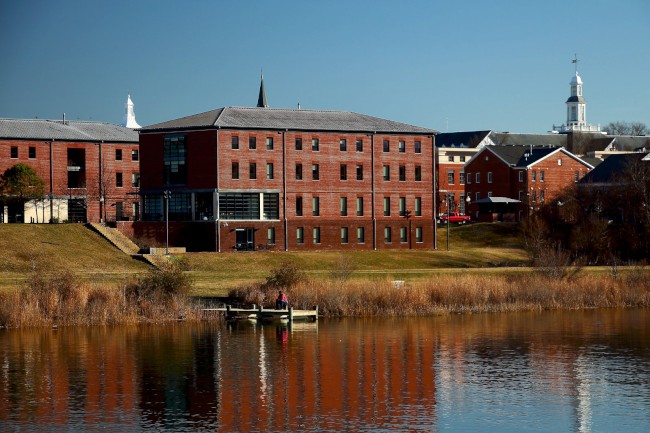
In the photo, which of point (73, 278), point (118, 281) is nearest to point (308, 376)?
point (73, 278)

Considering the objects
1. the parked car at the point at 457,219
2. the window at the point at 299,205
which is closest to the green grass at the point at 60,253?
the window at the point at 299,205

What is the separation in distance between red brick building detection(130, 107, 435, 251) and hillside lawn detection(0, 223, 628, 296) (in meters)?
6.25

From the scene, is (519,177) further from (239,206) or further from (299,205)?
(239,206)

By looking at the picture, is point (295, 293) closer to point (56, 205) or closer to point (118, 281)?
point (118, 281)

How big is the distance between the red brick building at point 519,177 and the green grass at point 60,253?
59971 mm

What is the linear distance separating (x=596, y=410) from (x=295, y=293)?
29090 millimetres

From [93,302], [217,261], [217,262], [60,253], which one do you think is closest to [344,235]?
[217,261]

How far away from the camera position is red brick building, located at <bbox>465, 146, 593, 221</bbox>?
5758 inches

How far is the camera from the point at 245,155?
350ft

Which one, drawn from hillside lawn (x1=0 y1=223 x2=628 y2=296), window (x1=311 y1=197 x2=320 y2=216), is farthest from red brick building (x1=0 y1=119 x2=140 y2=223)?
hillside lawn (x1=0 y1=223 x2=628 y2=296)

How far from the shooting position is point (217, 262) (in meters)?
92.6

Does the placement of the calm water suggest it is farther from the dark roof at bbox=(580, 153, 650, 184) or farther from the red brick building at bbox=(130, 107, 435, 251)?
the dark roof at bbox=(580, 153, 650, 184)

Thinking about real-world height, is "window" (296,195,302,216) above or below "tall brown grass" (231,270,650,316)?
above

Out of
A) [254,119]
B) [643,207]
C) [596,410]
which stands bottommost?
[596,410]
